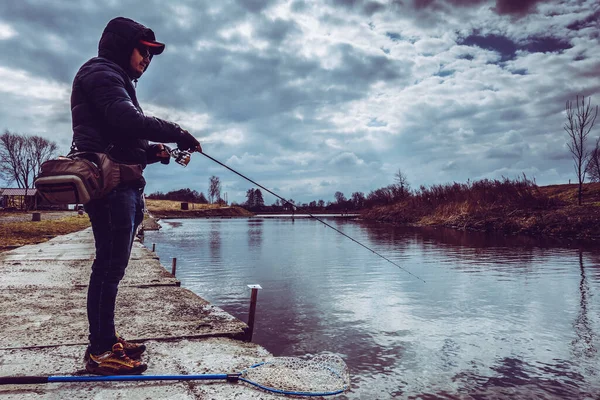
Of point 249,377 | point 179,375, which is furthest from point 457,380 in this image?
point 179,375

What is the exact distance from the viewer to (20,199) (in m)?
54.5

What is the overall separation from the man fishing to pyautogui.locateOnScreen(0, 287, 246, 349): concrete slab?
900 mm

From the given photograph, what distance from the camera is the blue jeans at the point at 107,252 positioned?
8.42ft

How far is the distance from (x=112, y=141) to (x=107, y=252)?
68 cm

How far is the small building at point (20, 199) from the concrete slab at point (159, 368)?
56.3 metres

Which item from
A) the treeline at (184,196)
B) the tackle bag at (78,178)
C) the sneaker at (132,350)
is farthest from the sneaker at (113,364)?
the treeline at (184,196)

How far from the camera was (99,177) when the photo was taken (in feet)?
8.03

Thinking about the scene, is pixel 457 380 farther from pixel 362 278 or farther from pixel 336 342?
pixel 362 278

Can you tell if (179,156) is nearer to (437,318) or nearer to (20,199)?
(437,318)

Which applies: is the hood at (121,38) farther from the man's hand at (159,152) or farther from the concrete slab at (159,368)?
the concrete slab at (159,368)

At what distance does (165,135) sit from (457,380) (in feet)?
A: 10.2

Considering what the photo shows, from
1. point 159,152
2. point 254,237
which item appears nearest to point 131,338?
point 159,152

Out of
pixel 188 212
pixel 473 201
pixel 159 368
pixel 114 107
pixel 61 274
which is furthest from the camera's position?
pixel 188 212

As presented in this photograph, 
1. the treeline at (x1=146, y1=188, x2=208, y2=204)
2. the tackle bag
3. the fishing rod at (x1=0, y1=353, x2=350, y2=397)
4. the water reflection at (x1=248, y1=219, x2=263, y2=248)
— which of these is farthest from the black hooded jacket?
the treeline at (x1=146, y1=188, x2=208, y2=204)
